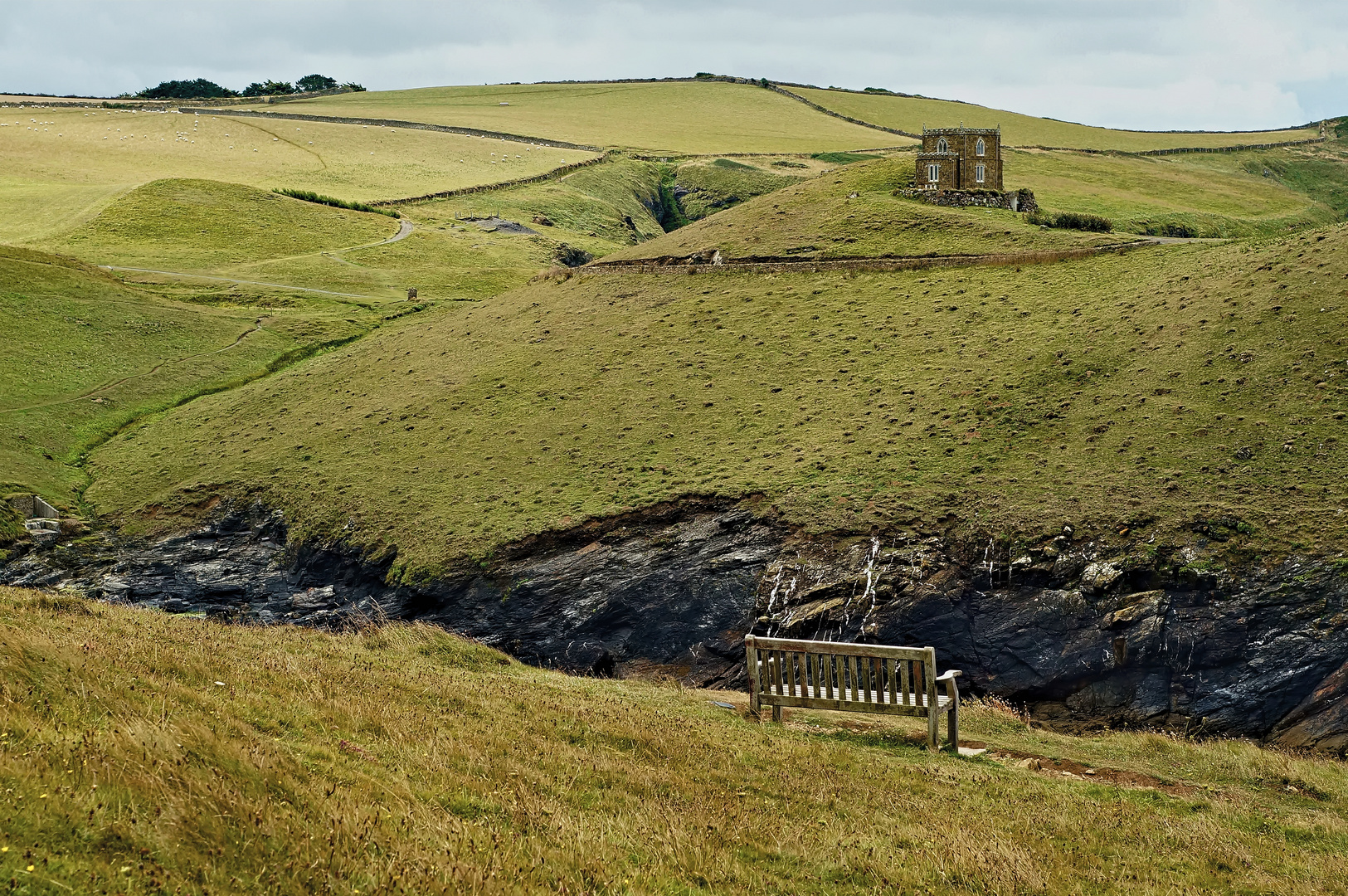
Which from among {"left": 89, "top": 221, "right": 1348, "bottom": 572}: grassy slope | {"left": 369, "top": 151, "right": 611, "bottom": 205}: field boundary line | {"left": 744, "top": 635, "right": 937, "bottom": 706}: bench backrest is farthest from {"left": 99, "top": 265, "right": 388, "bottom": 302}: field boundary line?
{"left": 744, "top": 635, "right": 937, "bottom": 706}: bench backrest

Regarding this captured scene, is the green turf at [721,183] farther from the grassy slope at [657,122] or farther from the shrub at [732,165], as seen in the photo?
the grassy slope at [657,122]

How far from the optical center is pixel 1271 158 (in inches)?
5098

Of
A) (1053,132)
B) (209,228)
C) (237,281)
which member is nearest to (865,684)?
(237,281)

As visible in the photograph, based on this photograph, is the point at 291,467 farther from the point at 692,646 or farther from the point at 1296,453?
the point at 1296,453

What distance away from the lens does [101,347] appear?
60312 mm

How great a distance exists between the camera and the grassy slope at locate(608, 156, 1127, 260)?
53406 mm

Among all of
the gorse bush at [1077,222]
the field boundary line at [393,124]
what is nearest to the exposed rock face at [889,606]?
the gorse bush at [1077,222]

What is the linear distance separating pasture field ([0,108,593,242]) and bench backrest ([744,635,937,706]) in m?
90.5

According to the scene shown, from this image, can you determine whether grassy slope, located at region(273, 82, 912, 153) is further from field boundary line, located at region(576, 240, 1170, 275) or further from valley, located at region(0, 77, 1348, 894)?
field boundary line, located at region(576, 240, 1170, 275)

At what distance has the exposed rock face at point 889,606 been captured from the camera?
23891mm

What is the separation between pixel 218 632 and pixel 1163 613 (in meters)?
20.4

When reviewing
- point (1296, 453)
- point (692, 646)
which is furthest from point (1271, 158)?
point (692, 646)

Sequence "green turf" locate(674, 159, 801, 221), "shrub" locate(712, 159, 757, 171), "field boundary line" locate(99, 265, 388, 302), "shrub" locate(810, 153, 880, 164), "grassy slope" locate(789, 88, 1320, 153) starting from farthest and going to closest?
"grassy slope" locate(789, 88, 1320, 153) < "shrub" locate(712, 159, 757, 171) < "shrub" locate(810, 153, 880, 164) < "green turf" locate(674, 159, 801, 221) < "field boundary line" locate(99, 265, 388, 302)

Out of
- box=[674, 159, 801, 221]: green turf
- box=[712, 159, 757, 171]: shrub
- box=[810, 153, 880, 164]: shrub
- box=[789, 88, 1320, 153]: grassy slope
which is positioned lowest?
box=[674, 159, 801, 221]: green turf
